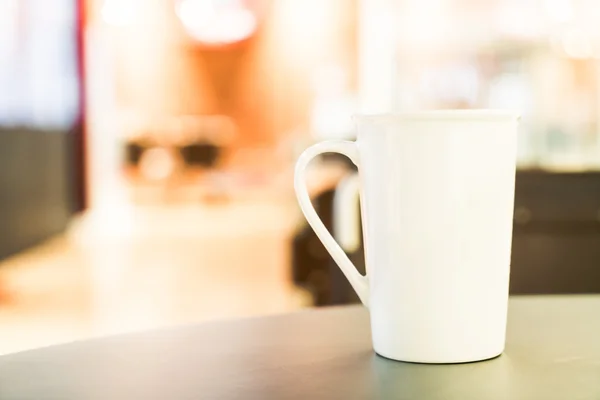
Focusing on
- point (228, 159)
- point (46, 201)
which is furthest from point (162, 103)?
point (46, 201)

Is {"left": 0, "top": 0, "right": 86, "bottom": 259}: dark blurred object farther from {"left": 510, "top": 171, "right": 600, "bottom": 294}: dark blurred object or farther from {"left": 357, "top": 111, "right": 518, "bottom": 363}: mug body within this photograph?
{"left": 357, "top": 111, "right": 518, "bottom": 363}: mug body

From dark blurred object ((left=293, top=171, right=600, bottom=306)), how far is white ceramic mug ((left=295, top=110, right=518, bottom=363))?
173 cm

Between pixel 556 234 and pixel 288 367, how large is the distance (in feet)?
6.39

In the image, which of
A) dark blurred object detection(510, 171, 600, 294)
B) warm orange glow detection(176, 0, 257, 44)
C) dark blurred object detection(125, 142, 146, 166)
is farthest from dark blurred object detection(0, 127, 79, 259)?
dark blurred object detection(510, 171, 600, 294)

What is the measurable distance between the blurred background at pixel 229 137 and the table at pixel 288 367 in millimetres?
459

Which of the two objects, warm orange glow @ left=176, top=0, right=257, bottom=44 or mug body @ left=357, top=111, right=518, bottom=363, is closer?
mug body @ left=357, top=111, right=518, bottom=363

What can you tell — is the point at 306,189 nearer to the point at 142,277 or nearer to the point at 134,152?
the point at 142,277

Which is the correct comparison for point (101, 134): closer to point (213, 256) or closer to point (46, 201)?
point (46, 201)

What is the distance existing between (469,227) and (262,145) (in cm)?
842

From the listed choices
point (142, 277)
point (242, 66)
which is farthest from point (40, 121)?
point (242, 66)

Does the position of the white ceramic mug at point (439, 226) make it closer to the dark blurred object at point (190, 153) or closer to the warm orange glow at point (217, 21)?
the dark blurred object at point (190, 153)

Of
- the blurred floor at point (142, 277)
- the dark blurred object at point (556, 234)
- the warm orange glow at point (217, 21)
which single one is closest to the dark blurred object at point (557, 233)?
the dark blurred object at point (556, 234)

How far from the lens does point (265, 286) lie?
4203 millimetres

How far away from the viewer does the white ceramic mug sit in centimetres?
49
